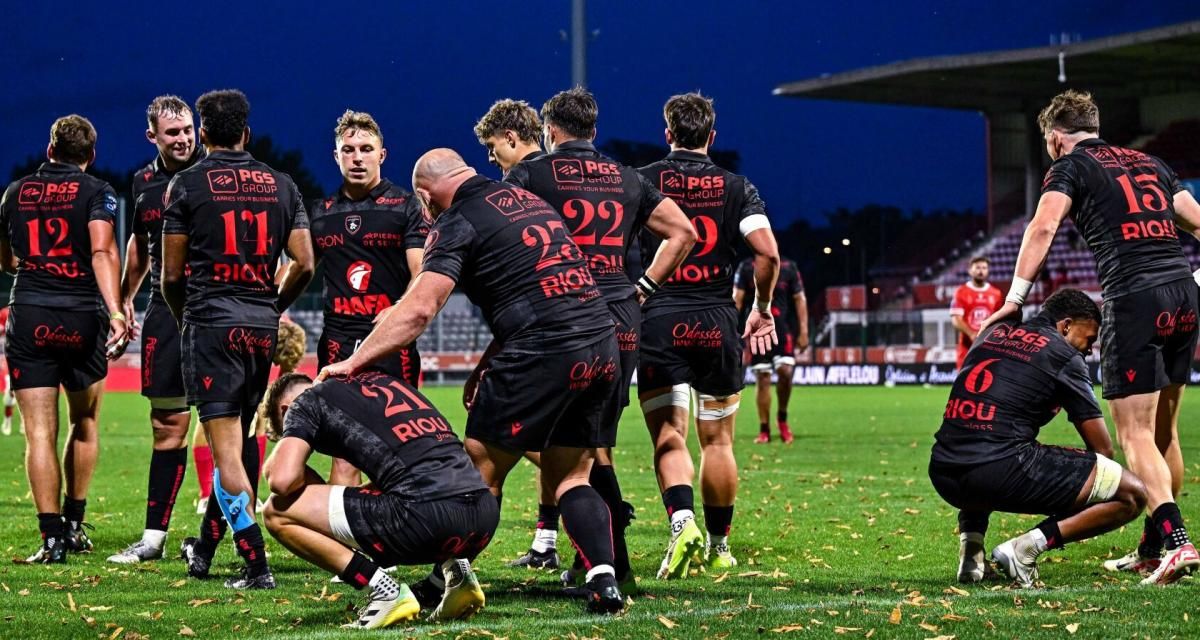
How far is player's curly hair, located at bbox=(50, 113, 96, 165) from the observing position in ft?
25.3

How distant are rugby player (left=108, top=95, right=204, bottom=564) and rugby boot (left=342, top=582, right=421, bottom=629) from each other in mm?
2490

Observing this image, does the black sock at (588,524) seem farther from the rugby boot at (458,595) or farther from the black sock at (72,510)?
the black sock at (72,510)

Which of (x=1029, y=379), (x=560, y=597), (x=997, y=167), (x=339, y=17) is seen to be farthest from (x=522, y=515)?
(x=339, y=17)

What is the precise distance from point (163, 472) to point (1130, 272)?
A: 4.85m

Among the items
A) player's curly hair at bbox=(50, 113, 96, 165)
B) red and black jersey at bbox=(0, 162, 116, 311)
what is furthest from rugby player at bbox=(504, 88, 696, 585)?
player's curly hair at bbox=(50, 113, 96, 165)

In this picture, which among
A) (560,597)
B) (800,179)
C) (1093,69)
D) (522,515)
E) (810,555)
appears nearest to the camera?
(560,597)

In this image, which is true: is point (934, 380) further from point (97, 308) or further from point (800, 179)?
point (800, 179)

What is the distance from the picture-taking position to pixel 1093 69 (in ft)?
144

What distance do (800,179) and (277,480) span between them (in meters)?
96.5

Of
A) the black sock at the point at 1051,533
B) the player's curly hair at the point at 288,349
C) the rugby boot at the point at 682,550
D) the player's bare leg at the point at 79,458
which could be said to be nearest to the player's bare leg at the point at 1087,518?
the black sock at the point at 1051,533

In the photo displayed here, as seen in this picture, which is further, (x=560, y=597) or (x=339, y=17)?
(x=339, y=17)

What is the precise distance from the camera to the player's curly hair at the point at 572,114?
21.3ft

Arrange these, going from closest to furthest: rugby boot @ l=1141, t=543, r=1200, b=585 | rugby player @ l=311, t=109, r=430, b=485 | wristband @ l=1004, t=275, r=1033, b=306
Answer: rugby boot @ l=1141, t=543, r=1200, b=585 → wristband @ l=1004, t=275, r=1033, b=306 → rugby player @ l=311, t=109, r=430, b=485

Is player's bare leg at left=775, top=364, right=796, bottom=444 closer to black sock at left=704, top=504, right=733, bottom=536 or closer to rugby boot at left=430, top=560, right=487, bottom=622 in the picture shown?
black sock at left=704, top=504, right=733, bottom=536
